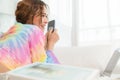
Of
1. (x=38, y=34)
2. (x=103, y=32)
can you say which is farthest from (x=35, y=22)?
(x=103, y=32)

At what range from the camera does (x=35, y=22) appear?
1088 mm

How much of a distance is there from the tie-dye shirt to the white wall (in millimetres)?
664

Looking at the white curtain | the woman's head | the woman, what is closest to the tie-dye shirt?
the woman

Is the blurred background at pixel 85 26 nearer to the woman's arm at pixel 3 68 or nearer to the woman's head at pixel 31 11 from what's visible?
the woman's head at pixel 31 11

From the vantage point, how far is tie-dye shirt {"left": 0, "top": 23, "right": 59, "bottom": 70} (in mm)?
712

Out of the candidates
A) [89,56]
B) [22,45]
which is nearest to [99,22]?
[89,56]

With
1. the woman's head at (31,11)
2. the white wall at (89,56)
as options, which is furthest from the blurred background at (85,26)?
the woman's head at (31,11)

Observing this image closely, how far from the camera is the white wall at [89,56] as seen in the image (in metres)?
1.48

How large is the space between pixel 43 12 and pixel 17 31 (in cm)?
32

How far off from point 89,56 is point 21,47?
82cm

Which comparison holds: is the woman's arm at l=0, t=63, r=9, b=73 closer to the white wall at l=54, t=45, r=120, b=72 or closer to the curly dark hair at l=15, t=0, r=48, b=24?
the curly dark hair at l=15, t=0, r=48, b=24

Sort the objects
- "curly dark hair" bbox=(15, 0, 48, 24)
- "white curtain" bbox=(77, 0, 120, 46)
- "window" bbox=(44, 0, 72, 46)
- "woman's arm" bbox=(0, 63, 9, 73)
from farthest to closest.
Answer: "window" bbox=(44, 0, 72, 46), "white curtain" bbox=(77, 0, 120, 46), "curly dark hair" bbox=(15, 0, 48, 24), "woman's arm" bbox=(0, 63, 9, 73)

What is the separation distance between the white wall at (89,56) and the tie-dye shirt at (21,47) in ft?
2.18

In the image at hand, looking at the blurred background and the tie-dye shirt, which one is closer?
the tie-dye shirt
